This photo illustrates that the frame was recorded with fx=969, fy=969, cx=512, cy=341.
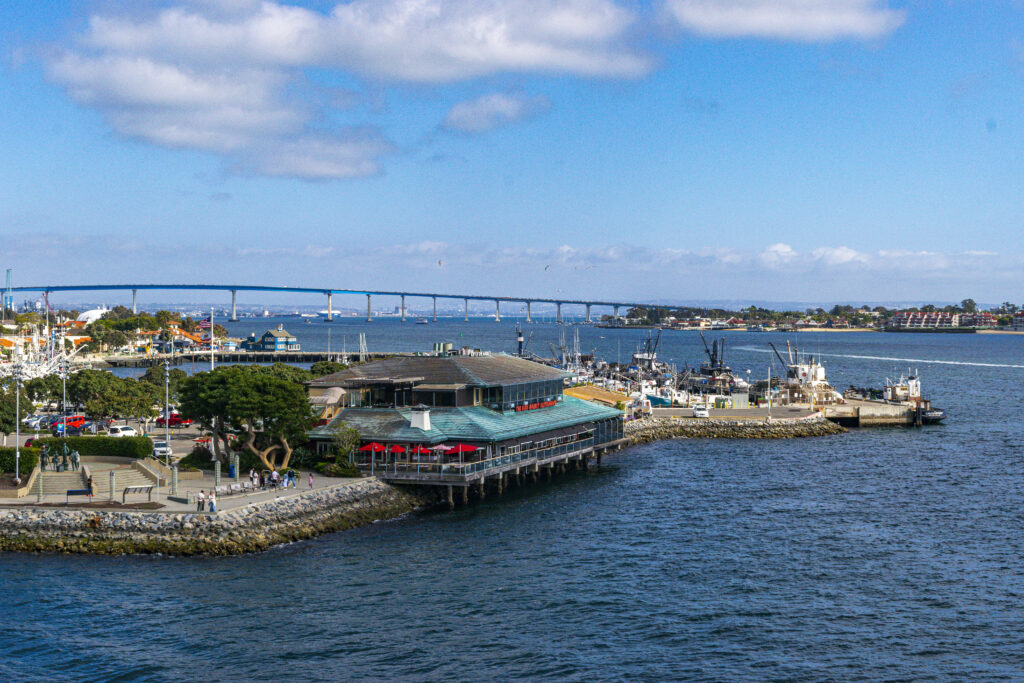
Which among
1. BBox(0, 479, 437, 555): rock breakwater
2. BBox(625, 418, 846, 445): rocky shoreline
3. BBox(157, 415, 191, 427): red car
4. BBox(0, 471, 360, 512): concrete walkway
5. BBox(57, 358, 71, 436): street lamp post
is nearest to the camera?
BBox(0, 479, 437, 555): rock breakwater

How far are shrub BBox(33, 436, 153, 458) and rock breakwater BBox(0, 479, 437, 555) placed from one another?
11650 mm

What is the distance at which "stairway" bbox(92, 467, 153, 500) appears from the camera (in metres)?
58.3

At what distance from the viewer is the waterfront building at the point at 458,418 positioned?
65.1 meters

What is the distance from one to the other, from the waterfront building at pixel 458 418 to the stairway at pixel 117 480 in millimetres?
11383

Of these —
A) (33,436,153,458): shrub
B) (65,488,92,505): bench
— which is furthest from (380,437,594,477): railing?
(65,488,92,505): bench

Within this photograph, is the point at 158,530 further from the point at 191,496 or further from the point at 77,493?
the point at 77,493

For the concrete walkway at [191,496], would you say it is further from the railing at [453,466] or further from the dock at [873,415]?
the dock at [873,415]

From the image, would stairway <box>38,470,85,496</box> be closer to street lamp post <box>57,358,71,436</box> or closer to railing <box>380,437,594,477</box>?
street lamp post <box>57,358,71,436</box>

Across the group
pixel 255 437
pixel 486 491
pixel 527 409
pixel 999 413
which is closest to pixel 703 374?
pixel 999 413

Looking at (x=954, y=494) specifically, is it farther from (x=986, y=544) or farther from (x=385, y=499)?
(x=385, y=499)

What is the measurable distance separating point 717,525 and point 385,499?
21031 mm

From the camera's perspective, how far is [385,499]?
61.4m

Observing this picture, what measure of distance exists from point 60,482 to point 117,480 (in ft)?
11.9

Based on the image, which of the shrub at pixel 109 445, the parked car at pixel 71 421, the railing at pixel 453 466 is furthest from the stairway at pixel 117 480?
the parked car at pixel 71 421
